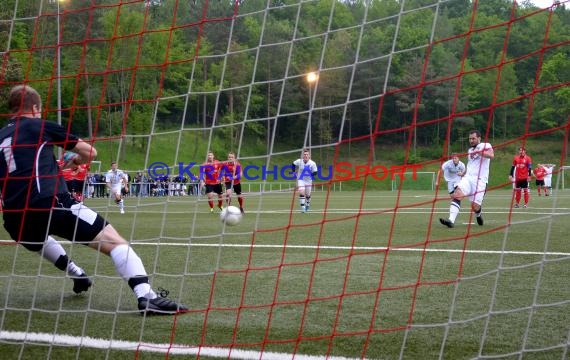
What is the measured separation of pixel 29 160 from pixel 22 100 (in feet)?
1.46

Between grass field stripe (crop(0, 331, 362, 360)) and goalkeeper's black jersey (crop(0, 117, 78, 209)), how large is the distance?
102 centimetres

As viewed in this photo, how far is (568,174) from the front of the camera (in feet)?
127

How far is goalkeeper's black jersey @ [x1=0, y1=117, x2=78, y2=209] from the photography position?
4484mm

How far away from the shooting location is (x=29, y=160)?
4516 millimetres

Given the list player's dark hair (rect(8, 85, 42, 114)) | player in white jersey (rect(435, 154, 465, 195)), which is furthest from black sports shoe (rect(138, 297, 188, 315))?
player in white jersey (rect(435, 154, 465, 195))

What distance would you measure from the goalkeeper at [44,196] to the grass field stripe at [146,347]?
0.69 metres

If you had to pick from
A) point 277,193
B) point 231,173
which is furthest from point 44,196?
point 231,173

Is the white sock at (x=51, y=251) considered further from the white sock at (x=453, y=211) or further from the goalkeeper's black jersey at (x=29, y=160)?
the white sock at (x=453, y=211)

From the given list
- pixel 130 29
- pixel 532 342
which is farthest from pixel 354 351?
pixel 130 29

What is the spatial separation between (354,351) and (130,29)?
3765mm

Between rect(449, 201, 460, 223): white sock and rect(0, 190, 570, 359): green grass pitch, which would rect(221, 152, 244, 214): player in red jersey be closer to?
rect(0, 190, 570, 359): green grass pitch

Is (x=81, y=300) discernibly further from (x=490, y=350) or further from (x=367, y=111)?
(x=367, y=111)

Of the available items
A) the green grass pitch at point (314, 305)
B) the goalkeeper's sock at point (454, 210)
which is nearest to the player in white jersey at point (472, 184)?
the goalkeeper's sock at point (454, 210)

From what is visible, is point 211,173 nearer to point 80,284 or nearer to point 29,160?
point 80,284
